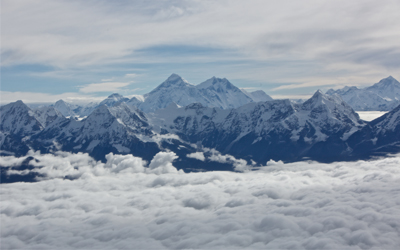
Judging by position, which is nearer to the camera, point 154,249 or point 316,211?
point 154,249

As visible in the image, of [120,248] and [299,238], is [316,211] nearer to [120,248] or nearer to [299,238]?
[299,238]

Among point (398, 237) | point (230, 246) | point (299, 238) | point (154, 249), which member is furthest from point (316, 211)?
point (154, 249)


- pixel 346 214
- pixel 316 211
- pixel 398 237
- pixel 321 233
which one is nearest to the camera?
pixel 398 237

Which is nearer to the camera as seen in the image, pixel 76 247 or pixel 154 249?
pixel 154 249

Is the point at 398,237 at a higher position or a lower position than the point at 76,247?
higher

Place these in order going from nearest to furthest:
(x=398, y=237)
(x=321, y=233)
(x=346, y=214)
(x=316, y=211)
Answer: (x=398, y=237) → (x=321, y=233) → (x=346, y=214) → (x=316, y=211)

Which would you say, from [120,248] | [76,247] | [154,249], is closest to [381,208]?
[154,249]

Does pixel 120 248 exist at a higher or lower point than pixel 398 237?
lower

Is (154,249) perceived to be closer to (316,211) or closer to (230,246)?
(230,246)

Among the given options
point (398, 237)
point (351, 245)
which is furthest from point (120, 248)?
point (398, 237)
